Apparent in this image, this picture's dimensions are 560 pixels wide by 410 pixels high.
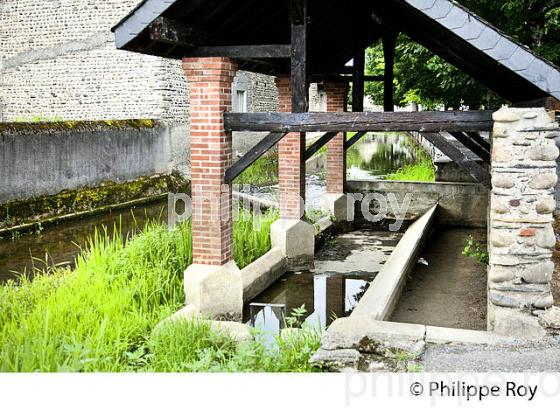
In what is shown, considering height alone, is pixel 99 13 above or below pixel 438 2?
above

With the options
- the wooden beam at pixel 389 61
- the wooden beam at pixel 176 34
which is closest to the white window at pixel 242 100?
the wooden beam at pixel 389 61

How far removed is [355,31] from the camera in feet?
32.0

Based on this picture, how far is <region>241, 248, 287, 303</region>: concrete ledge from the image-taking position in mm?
7477

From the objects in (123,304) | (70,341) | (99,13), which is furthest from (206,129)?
(99,13)

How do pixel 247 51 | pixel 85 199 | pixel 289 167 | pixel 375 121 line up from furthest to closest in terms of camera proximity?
pixel 85 199 < pixel 289 167 < pixel 247 51 < pixel 375 121

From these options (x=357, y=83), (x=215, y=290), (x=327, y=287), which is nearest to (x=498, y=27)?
(x=357, y=83)

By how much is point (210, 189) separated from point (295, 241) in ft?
9.82

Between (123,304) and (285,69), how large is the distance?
4.61 meters

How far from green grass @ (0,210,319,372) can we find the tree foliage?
7.35m

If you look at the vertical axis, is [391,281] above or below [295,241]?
below

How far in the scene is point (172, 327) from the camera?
5238mm

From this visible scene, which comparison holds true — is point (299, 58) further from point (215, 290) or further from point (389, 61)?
point (389, 61)

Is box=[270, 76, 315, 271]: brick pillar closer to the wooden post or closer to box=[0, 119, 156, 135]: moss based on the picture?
the wooden post

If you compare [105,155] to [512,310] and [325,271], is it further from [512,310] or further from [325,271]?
[512,310]
